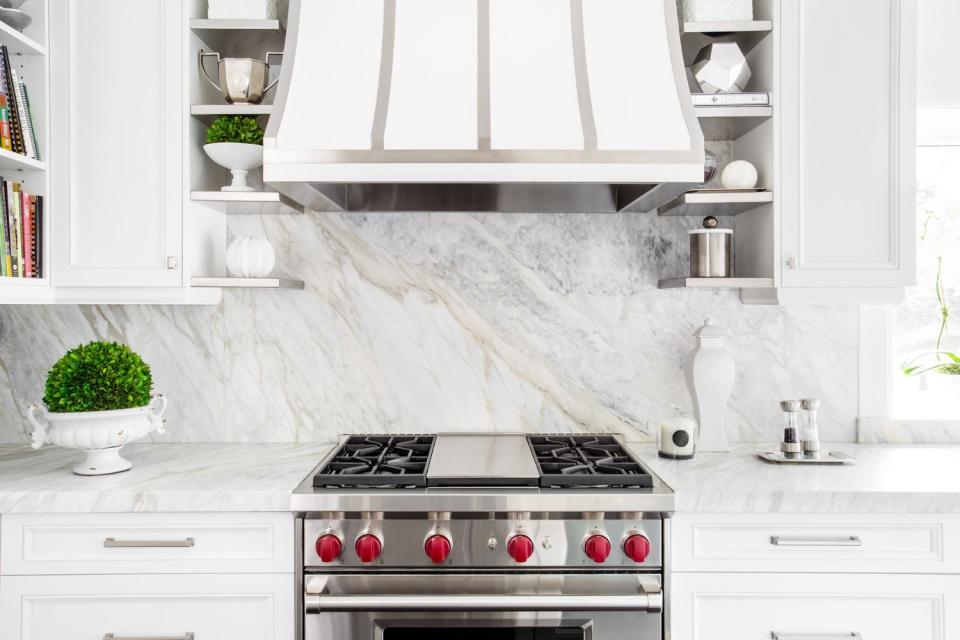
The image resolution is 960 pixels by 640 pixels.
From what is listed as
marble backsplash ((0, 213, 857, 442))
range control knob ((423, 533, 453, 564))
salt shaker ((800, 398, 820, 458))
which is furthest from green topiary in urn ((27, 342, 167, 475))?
salt shaker ((800, 398, 820, 458))

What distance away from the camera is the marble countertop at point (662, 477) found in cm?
160

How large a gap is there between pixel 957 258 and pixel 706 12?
4.34 ft

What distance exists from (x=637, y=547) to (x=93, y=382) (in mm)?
1484

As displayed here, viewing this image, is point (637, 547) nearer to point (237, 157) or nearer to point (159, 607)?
point (159, 607)

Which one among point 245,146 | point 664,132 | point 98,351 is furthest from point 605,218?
point 98,351

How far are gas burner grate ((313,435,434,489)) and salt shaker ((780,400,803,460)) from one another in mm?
1102

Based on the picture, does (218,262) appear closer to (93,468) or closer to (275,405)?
(275,405)

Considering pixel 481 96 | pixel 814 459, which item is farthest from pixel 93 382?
pixel 814 459

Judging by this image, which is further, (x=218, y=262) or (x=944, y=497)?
(x=218, y=262)

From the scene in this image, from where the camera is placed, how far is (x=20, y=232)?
1.83m

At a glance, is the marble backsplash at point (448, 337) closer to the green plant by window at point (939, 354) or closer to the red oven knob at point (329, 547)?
the green plant by window at point (939, 354)

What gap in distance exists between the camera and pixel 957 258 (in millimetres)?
2326

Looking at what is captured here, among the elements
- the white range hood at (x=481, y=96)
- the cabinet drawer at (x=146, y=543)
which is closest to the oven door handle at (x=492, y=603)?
the cabinet drawer at (x=146, y=543)

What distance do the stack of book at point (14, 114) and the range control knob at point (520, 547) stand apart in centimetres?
174
